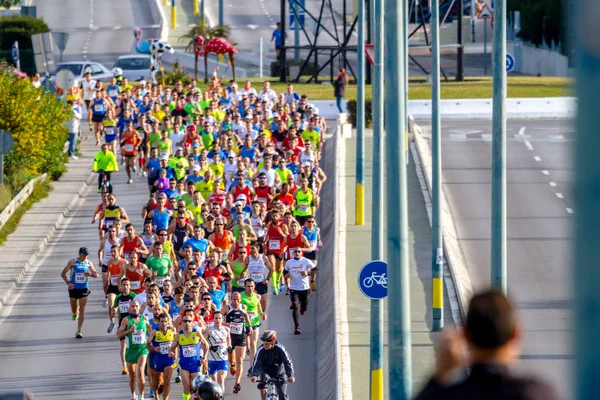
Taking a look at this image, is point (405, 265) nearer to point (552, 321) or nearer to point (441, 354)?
point (441, 354)

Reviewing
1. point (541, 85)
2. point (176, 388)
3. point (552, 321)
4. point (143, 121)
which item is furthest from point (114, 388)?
point (541, 85)

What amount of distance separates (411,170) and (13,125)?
34.2 ft

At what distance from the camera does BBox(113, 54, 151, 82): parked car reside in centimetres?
Result: 5312

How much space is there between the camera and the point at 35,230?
28.9 m

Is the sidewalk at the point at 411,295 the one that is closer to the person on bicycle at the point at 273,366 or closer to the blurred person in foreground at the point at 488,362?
the person on bicycle at the point at 273,366

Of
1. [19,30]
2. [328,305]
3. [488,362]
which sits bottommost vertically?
[328,305]

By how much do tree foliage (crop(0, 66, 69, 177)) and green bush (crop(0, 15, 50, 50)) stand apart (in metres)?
30.8

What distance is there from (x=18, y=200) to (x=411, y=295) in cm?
1282

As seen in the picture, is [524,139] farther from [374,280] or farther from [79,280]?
[374,280]

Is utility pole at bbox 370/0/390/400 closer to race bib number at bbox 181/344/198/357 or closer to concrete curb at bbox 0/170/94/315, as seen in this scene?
race bib number at bbox 181/344/198/357

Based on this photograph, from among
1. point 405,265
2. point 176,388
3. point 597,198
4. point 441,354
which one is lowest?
point 176,388

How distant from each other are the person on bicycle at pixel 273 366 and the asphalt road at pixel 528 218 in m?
3.30

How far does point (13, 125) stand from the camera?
3241 centimetres

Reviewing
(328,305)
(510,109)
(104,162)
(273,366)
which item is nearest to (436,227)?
(328,305)
